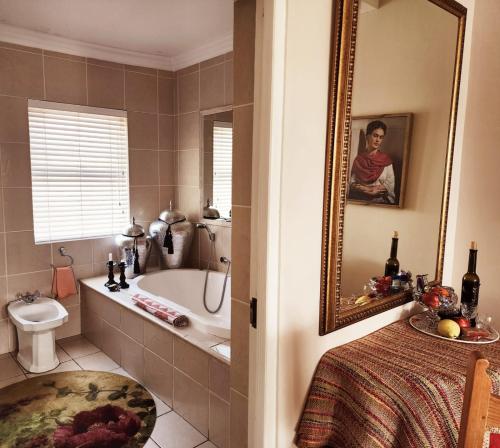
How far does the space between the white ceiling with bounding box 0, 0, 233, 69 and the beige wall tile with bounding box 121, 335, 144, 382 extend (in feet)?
7.29

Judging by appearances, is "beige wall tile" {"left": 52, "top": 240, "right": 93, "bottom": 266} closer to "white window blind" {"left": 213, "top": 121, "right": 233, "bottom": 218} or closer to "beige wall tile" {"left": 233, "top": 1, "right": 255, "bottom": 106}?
"white window blind" {"left": 213, "top": 121, "right": 233, "bottom": 218}

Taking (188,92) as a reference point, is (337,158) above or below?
below

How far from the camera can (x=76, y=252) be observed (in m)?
3.46

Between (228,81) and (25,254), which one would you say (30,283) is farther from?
(228,81)

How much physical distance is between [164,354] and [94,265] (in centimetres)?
142

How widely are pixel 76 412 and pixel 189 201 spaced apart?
2.01 m

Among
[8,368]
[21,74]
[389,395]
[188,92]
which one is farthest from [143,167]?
[389,395]

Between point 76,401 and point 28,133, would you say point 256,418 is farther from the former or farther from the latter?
point 28,133

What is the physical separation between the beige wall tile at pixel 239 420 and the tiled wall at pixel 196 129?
1.94m

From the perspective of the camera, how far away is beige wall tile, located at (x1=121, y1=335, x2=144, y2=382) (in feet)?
9.15

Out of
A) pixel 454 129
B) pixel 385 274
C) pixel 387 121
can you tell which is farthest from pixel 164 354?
pixel 454 129

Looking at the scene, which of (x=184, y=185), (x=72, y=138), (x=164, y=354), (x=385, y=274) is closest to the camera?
(x=385, y=274)

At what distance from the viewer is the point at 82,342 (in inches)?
136

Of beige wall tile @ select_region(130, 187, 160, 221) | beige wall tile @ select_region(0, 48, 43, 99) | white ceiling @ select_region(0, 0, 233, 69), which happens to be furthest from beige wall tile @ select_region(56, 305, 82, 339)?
white ceiling @ select_region(0, 0, 233, 69)
